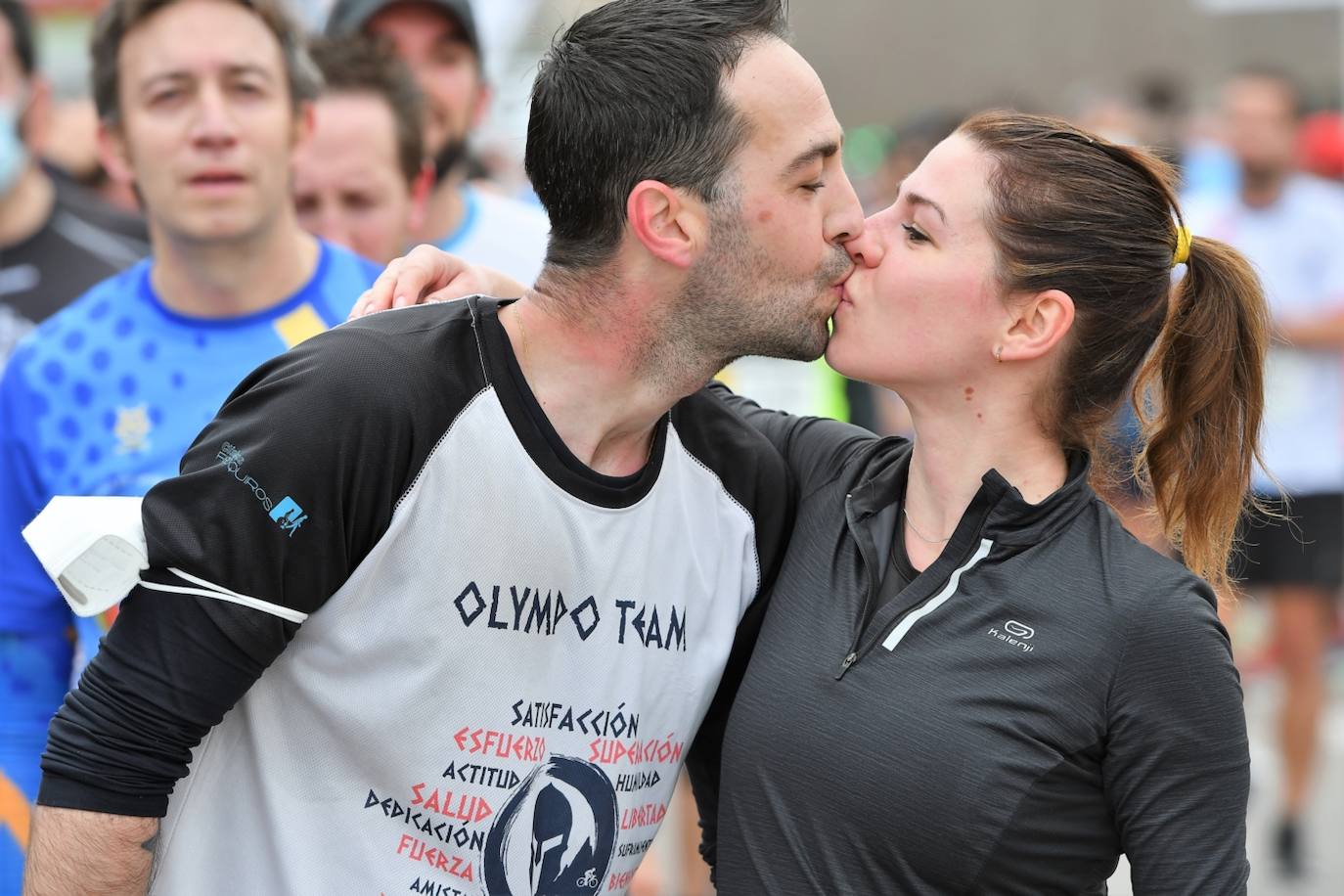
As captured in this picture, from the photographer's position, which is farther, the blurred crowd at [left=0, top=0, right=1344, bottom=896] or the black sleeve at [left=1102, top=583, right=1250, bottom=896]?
the blurred crowd at [left=0, top=0, right=1344, bottom=896]

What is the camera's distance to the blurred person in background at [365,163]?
14.5ft

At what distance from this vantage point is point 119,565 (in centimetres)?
223

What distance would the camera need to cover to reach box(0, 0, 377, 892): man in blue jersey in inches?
125

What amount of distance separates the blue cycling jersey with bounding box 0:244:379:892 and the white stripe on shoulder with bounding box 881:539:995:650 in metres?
1.48

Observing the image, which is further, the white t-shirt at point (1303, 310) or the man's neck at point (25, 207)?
the white t-shirt at point (1303, 310)

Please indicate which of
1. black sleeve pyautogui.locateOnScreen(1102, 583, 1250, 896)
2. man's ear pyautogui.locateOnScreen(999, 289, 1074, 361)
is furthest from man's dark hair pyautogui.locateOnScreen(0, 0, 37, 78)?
black sleeve pyautogui.locateOnScreen(1102, 583, 1250, 896)

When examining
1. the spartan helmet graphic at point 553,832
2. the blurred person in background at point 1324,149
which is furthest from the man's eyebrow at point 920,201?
the blurred person in background at point 1324,149

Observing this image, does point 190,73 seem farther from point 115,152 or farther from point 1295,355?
point 1295,355

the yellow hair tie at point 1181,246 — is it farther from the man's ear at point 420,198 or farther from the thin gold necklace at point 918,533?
the man's ear at point 420,198

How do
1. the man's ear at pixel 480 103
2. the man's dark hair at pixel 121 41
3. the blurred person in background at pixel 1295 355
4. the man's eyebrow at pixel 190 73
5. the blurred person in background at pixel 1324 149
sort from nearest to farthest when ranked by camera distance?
1. the man's eyebrow at pixel 190 73
2. the man's dark hair at pixel 121 41
3. the man's ear at pixel 480 103
4. the blurred person in background at pixel 1295 355
5. the blurred person in background at pixel 1324 149

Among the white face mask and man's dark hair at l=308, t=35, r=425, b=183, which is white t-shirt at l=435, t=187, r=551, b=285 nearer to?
man's dark hair at l=308, t=35, r=425, b=183

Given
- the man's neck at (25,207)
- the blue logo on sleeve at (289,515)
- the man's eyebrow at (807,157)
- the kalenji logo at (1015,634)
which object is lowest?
the man's neck at (25,207)

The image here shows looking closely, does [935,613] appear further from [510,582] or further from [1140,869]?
[510,582]

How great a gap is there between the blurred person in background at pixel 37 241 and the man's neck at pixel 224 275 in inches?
65.3
